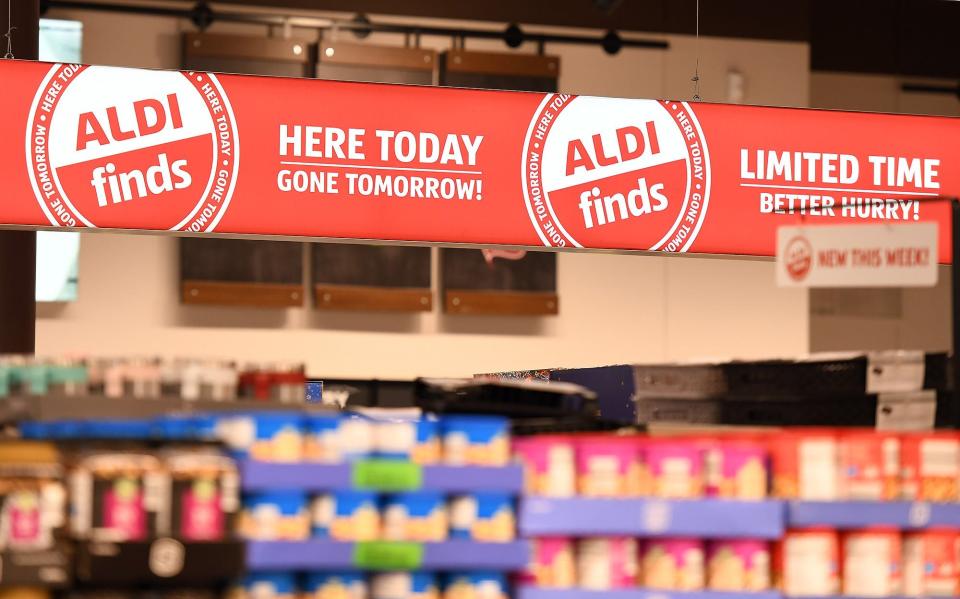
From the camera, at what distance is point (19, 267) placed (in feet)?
21.5

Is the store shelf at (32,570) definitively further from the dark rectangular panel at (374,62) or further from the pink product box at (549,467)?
the dark rectangular panel at (374,62)

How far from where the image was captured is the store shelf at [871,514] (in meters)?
3.15

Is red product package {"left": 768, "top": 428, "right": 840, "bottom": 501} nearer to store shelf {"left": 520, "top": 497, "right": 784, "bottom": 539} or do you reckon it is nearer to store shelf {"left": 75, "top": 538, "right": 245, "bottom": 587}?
store shelf {"left": 520, "top": 497, "right": 784, "bottom": 539}

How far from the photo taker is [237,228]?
4.75 metres

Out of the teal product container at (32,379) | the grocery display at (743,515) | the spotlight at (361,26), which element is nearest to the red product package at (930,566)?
the grocery display at (743,515)

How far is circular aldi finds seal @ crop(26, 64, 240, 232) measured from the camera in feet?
15.2

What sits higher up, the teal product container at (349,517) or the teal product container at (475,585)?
the teal product container at (349,517)

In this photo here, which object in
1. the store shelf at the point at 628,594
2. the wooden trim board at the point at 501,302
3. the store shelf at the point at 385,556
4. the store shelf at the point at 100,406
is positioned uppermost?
the wooden trim board at the point at 501,302

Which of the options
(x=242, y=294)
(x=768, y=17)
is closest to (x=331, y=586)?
(x=242, y=294)

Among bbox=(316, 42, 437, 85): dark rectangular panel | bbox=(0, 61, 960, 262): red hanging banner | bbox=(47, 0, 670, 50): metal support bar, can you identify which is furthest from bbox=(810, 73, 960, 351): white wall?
bbox=(0, 61, 960, 262): red hanging banner

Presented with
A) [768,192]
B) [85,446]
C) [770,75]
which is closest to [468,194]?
[768,192]

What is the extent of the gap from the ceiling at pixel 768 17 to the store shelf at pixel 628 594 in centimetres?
645

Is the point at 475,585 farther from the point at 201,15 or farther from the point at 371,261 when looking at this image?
the point at 201,15

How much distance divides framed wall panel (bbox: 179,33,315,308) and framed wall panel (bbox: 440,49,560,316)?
0.98 m
